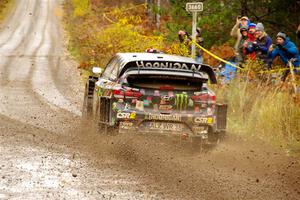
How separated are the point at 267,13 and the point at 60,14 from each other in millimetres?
39371

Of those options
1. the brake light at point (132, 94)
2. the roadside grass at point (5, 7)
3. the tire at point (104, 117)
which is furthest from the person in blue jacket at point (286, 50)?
the roadside grass at point (5, 7)

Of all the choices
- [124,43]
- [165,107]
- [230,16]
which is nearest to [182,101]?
[165,107]

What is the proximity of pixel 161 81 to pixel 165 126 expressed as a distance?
29.9 inches

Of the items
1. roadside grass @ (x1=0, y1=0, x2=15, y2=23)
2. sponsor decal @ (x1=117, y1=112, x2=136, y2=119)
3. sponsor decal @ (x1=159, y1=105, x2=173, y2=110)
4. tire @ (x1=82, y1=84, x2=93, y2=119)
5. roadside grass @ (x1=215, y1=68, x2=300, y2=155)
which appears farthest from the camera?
roadside grass @ (x1=0, y1=0, x2=15, y2=23)

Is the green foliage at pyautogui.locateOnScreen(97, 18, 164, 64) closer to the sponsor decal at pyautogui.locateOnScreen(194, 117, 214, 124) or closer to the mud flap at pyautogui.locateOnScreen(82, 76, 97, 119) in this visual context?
the mud flap at pyautogui.locateOnScreen(82, 76, 97, 119)

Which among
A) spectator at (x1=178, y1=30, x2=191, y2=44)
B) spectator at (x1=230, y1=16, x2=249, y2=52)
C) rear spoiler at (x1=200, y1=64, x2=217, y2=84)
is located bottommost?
rear spoiler at (x1=200, y1=64, x2=217, y2=84)

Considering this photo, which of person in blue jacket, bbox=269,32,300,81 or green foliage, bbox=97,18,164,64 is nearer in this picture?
person in blue jacket, bbox=269,32,300,81

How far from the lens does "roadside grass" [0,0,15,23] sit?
5881cm

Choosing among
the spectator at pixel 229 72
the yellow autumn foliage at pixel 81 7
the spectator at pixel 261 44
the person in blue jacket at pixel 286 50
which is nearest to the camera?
the person in blue jacket at pixel 286 50

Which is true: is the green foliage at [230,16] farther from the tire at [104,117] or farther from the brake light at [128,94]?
the brake light at [128,94]

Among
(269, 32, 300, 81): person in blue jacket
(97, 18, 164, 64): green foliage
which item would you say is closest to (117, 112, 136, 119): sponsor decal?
(269, 32, 300, 81): person in blue jacket

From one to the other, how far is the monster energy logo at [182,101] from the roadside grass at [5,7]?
4761 centimetres

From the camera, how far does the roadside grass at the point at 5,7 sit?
5881 cm

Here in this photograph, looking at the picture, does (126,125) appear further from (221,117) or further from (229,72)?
(229,72)
